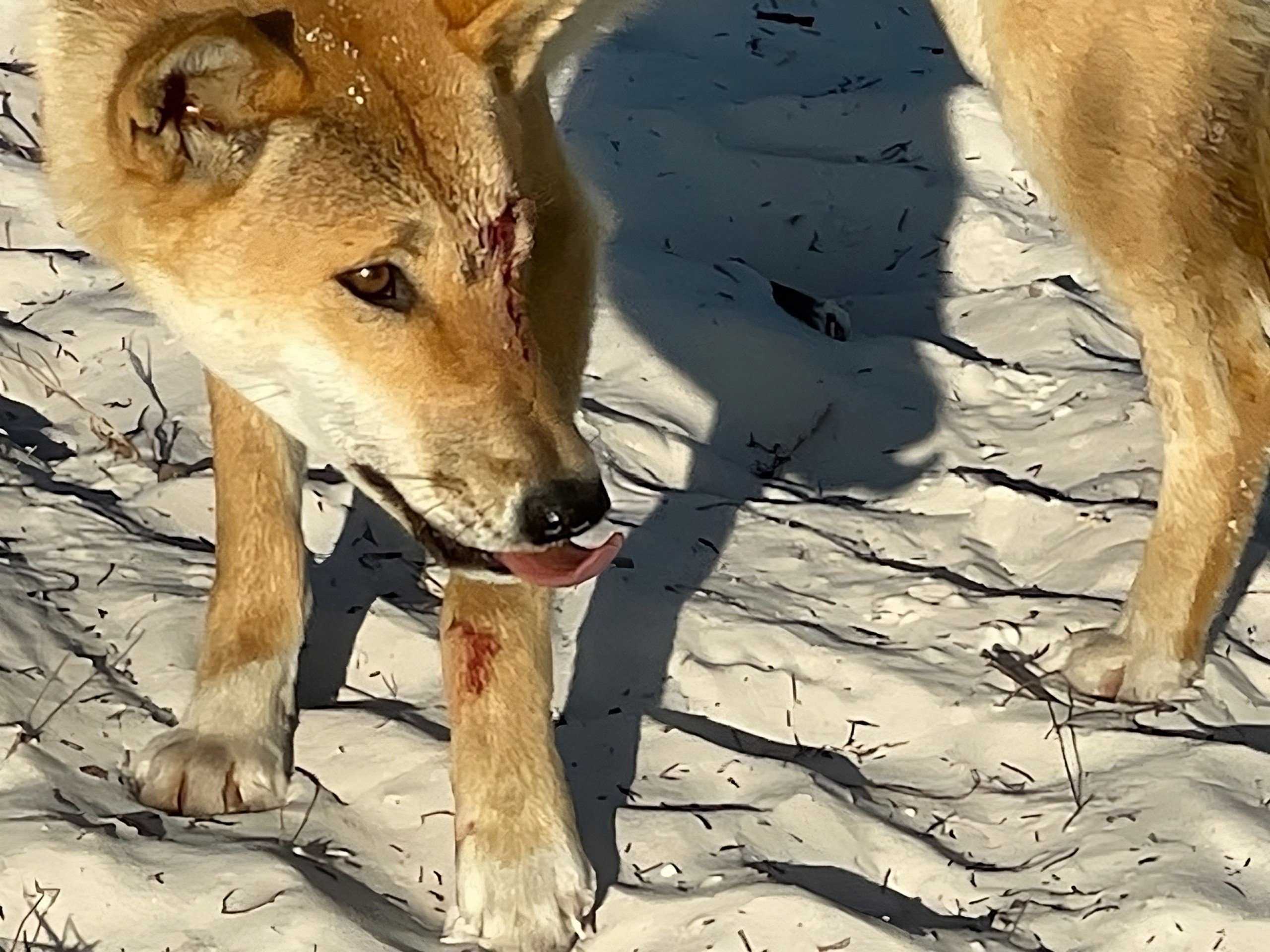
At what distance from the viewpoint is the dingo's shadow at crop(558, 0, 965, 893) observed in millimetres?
3930

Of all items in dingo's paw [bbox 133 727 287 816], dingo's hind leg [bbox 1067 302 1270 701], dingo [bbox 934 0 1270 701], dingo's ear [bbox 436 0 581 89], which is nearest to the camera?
dingo's ear [bbox 436 0 581 89]

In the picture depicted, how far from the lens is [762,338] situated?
5152 mm

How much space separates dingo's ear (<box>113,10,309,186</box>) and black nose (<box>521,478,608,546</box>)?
69 centimetres

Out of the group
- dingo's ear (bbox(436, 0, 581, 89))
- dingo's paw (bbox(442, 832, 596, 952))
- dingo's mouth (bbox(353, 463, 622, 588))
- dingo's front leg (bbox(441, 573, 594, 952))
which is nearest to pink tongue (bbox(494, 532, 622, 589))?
dingo's mouth (bbox(353, 463, 622, 588))

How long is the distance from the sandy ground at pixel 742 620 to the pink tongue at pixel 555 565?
0.51 meters

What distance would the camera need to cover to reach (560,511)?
2.89 metres

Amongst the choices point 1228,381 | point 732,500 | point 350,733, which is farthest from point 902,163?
point 350,733

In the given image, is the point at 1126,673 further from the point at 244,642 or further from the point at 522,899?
the point at 244,642

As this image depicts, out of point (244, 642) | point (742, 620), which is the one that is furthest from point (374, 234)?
point (742, 620)

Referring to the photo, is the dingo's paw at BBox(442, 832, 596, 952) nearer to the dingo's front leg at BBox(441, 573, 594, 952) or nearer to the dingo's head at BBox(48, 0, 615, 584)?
the dingo's front leg at BBox(441, 573, 594, 952)

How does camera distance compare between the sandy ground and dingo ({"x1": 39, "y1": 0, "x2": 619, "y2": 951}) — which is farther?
the sandy ground

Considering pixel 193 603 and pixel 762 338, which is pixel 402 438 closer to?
pixel 193 603

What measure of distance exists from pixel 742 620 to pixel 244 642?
1.06m

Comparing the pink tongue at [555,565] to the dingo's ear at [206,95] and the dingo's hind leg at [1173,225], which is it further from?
the dingo's hind leg at [1173,225]
